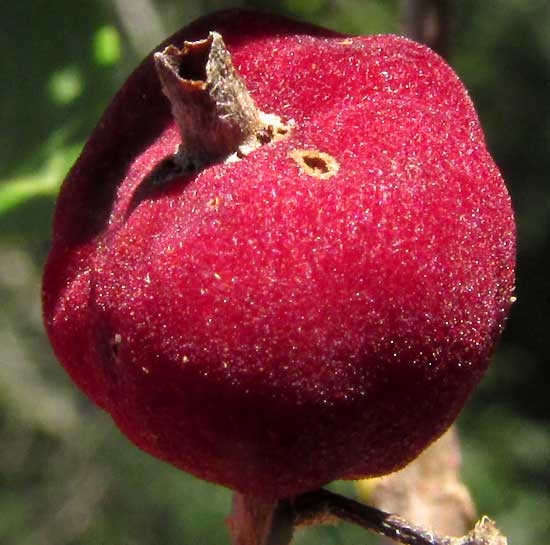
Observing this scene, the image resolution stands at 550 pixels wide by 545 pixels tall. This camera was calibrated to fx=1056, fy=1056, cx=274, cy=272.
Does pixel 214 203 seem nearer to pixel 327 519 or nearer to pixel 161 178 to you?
pixel 161 178

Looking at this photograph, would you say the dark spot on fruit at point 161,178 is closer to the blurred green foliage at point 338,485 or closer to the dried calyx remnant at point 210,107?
the dried calyx remnant at point 210,107

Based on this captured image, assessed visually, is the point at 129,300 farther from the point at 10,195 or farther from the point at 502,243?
the point at 10,195

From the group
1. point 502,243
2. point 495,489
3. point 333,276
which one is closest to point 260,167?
point 333,276

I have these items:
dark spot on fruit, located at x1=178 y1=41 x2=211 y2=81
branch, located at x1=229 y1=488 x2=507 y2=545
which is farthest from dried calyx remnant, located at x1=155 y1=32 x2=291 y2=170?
branch, located at x1=229 y1=488 x2=507 y2=545

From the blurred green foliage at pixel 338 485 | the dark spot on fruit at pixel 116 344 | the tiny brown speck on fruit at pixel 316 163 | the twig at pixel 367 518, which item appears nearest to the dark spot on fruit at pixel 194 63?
the tiny brown speck on fruit at pixel 316 163

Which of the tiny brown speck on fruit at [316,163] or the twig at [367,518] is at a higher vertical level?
the tiny brown speck on fruit at [316,163]

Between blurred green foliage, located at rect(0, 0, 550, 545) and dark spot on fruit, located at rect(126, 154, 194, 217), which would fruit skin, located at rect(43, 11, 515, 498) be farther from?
blurred green foliage, located at rect(0, 0, 550, 545)
